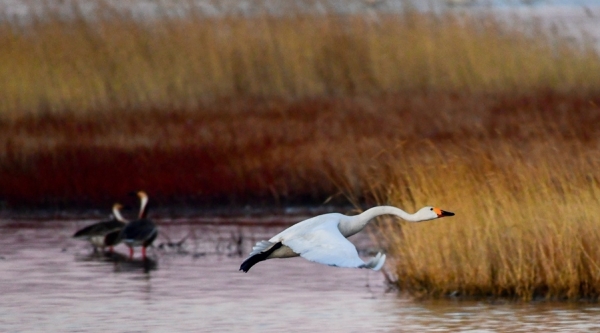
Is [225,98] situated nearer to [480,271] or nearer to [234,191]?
[234,191]

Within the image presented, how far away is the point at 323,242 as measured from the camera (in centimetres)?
672

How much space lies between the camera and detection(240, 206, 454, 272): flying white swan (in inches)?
253

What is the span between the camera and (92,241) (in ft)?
43.0

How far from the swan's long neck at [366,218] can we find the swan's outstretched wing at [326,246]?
26 cm

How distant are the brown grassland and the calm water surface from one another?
2279mm

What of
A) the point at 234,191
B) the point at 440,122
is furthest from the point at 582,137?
the point at 234,191

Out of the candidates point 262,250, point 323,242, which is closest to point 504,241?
point 262,250

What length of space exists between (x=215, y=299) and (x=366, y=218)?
2.68 metres

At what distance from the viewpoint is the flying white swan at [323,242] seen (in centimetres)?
641

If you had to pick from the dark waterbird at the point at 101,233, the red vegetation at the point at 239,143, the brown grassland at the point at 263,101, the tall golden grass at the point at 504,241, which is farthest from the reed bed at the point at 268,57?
the tall golden grass at the point at 504,241

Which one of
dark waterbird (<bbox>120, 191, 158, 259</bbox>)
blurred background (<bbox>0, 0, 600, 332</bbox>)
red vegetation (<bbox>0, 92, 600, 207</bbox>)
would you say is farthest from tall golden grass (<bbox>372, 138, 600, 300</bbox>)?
red vegetation (<bbox>0, 92, 600, 207</bbox>)

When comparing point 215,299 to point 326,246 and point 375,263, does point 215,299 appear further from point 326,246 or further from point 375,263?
point 375,263

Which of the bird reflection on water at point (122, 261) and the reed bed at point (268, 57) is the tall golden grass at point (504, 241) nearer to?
the bird reflection on water at point (122, 261)

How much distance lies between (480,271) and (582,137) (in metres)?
6.75
